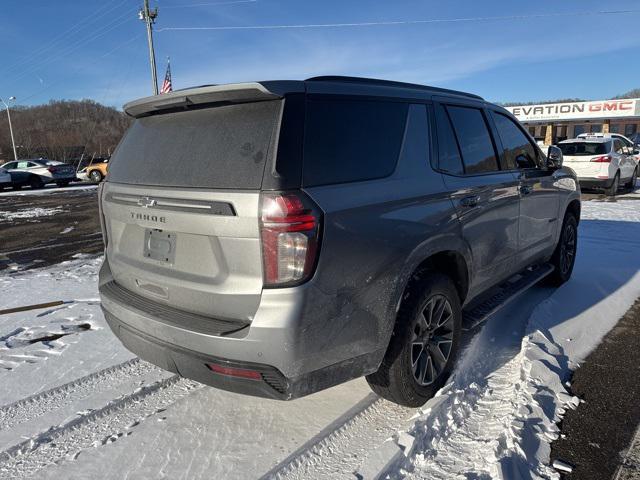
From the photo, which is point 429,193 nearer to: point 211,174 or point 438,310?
point 438,310

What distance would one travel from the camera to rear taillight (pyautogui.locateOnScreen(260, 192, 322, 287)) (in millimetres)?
2076

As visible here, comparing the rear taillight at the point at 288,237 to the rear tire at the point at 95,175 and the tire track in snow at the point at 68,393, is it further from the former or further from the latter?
the rear tire at the point at 95,175

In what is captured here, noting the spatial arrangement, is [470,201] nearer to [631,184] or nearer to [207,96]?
[207,96]

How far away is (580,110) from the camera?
35.6 meters

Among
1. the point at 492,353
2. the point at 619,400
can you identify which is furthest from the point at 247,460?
the point at 619,400

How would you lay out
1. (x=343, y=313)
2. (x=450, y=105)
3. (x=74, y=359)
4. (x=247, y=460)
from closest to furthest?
(x=343, y=313) → (x=247, y=460) → (x=450, y=105) → (x=74, y=359)

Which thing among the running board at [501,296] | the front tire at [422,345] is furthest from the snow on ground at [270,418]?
A: the running board at [501,296]

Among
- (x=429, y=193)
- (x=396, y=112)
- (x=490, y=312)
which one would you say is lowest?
(x=490, y=312)

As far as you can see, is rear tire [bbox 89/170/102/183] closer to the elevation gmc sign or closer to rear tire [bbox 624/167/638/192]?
rear tire [bbox 624/167/638/192]

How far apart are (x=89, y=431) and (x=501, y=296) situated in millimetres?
3211

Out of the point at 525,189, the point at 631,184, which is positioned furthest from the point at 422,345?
the point at 631,184

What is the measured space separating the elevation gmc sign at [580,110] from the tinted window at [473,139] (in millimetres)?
36239

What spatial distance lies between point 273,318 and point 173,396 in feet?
4.56

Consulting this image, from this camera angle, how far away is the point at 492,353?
141 inches
